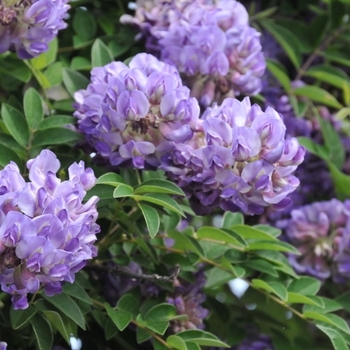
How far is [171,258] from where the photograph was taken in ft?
3.68

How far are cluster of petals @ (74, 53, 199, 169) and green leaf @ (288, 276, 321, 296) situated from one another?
1.07 feet

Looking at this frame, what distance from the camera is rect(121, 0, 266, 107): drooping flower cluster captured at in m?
1.14

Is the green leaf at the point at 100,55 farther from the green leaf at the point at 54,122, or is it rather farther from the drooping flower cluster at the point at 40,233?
the drooping flower cluster at the point at 40,233

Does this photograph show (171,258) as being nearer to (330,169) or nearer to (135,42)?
(135,42)

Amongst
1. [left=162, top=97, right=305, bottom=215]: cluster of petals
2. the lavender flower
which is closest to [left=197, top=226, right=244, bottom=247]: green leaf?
[left=162, top=97, right=305, bottom=215]: cluster of petals

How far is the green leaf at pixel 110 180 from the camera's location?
912mm

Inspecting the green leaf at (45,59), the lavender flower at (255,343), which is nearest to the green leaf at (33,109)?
the green leaf at (45,59)

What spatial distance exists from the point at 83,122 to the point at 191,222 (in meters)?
0.43

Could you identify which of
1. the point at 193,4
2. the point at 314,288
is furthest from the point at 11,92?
the point at 314,288

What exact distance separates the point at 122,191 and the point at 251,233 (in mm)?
276

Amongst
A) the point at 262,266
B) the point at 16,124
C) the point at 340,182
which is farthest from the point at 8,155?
the point at 340,182

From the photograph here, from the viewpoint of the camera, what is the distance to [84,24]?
1354mm

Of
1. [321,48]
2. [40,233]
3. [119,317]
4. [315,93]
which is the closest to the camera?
[40,233]

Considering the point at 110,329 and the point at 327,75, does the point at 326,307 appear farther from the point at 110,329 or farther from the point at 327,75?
the point at 327,75
